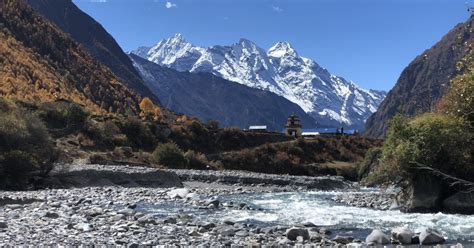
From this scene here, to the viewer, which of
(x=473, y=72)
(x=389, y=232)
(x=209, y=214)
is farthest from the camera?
(x=209, y=214)

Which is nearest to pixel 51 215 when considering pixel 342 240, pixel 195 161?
pixel 342 240

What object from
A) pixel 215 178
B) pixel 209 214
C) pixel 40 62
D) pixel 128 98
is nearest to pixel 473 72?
pixel 209 214

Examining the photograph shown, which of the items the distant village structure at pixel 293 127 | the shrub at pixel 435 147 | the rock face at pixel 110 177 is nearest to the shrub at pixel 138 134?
the rock face at pixel 110 177

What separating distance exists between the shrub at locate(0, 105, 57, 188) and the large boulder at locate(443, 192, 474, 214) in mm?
23973

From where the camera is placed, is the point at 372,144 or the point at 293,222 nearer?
the point at 293,222

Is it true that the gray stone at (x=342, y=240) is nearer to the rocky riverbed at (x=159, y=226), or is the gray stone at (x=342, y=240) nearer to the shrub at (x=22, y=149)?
the rocky riverbed at (x=159, y=226)

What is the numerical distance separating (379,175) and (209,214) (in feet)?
30.2

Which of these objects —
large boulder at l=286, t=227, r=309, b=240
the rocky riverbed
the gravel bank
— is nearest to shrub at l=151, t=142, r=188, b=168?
the gravel bank

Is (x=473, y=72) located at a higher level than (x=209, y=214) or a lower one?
higher

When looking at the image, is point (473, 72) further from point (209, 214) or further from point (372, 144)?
point (372, 144)

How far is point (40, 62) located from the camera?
355 feet

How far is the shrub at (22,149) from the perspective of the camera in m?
30.5

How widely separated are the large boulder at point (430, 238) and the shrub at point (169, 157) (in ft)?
150

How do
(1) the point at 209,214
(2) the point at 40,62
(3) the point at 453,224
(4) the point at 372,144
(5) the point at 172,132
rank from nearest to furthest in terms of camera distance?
(3) the point at 453,224, (1) the point at 209,214, (5) the point at 172,132, (4) the point at 372,144, (2) the point at 40,62
